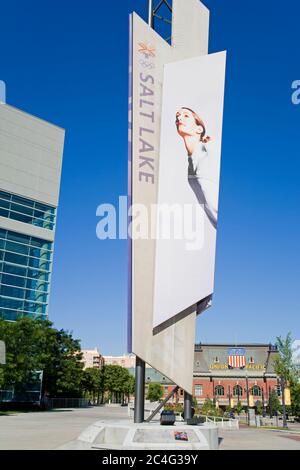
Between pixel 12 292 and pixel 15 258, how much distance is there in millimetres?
4782

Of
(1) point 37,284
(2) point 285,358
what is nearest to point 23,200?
(1) point 37,284

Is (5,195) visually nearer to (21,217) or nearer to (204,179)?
(21,217)

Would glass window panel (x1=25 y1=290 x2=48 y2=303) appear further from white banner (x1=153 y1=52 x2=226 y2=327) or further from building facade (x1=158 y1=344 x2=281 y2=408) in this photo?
building facade (x1=158 y1=344 x2=281 y2=408)

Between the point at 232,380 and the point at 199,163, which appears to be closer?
the point at 199,163

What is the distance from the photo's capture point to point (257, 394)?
105625mm

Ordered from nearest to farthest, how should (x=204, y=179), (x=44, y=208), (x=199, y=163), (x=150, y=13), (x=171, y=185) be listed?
(x=171, y=185), (x=204, y=179), (x=199, y=163), (x=150, y=13), (x=44, y=208)

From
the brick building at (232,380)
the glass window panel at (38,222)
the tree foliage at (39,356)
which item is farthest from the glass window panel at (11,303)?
the brick building at (232,380)

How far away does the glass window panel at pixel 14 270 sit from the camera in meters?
61.7

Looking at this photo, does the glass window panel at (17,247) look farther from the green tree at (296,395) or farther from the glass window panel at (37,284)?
the green tree at (296,395)

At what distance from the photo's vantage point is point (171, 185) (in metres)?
24.7

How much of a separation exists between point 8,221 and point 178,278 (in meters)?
45.4

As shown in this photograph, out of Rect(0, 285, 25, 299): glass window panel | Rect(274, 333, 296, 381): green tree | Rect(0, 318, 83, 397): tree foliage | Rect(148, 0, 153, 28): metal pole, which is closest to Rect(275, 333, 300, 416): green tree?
Rect(274, 333, 296, 381): green tree
